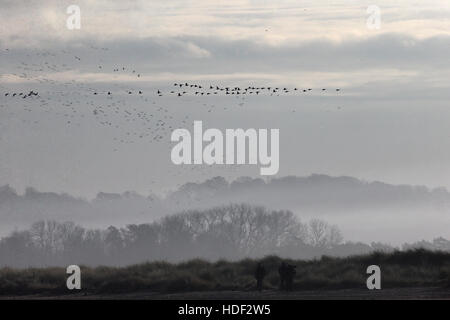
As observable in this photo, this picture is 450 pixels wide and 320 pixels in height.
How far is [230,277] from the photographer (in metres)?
47.0

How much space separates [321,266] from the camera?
48438 millimetres

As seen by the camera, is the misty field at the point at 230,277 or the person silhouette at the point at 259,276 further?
the misty field at the point at 230,277

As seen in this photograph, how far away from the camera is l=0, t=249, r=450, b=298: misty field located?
44281mm

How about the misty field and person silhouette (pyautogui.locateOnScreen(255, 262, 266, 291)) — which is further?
the misty field

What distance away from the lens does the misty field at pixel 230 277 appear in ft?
145

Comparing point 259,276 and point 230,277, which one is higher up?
point 230,277

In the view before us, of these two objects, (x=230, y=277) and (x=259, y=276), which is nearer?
(x=259, y=276)

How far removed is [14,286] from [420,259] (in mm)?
19191
